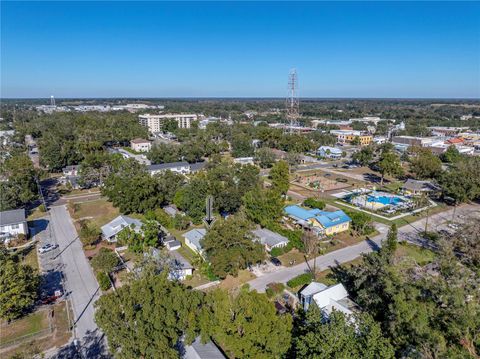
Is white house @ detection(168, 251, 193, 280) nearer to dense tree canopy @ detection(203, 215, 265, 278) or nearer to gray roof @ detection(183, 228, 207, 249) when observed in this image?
dense tree canopy @ detection(203, 215, 265, 278)

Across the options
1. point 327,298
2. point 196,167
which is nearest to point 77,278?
point 327,298

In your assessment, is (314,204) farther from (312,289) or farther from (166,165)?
(166,165)

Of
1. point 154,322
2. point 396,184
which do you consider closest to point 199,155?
point 396,184

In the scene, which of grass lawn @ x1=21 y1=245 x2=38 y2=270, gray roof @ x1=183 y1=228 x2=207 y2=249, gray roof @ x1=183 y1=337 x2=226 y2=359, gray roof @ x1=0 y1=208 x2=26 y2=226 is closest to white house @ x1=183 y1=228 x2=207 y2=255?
gray roof @ x1=183 y1=228 x2=207 y2=249

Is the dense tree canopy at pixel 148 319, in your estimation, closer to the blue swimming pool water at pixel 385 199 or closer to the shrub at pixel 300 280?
the shrub at pixel 300 280

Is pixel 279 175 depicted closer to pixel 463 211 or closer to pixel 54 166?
pixel 463 211

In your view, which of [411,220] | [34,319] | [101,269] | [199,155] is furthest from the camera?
[199,155]
